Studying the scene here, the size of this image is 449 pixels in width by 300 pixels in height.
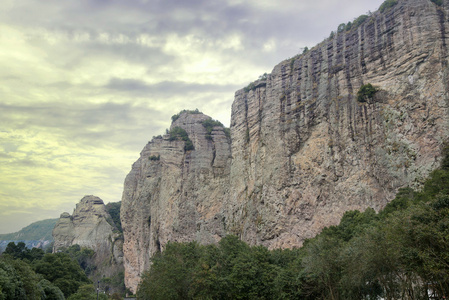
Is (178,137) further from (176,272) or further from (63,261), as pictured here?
(176,272)

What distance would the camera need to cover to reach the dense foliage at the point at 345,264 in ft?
63.2

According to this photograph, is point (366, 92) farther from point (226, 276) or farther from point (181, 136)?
point (181, 136)

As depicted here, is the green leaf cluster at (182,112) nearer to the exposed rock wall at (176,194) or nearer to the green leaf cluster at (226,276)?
the exposed rock wall at (176,194)

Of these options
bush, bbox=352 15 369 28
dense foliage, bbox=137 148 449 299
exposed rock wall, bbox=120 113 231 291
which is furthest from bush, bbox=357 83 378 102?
exposed rock wall, bbox=120 113 231 291

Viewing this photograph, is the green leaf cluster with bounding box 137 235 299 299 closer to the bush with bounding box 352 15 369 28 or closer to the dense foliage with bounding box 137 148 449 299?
the dense foliage with bounding box 137 148 449 299

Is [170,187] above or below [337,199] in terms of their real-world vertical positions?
above

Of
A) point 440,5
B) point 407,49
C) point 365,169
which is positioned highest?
point 440,5

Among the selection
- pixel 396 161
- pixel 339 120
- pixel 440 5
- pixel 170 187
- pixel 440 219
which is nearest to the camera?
pixel 440 219

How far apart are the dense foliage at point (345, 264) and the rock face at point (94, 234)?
5979cm

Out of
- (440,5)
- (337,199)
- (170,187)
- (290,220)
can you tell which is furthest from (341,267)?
(170,187)

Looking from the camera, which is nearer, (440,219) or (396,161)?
(440,219)

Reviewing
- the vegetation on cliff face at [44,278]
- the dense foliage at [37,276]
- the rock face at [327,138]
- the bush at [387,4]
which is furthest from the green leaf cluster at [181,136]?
the bush at [387,4]

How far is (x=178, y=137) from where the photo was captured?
255 ft

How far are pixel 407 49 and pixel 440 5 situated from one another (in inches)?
274
